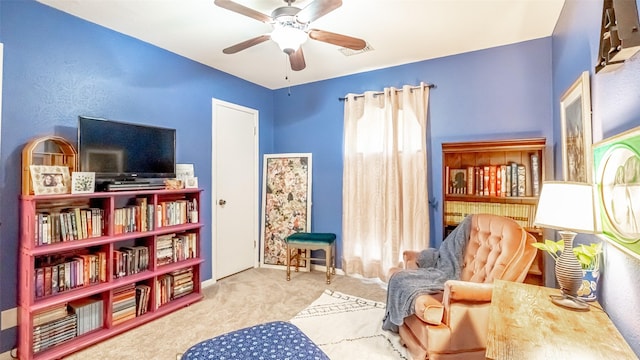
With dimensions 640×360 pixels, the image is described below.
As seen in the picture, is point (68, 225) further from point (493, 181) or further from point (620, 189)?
point (493, 181)

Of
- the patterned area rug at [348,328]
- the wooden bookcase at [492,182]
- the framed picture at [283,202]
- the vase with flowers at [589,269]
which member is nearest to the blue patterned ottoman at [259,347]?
the patterned area rug at [348,328]

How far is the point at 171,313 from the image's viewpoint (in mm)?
2824

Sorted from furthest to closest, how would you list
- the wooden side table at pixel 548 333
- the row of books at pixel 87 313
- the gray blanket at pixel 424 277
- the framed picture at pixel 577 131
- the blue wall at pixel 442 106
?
the blue wall at pixel 442 106 < the row of books at pixel 87 313 < the gray blanket at pixel 424 277 < the framed picture at pixel 577 131 < the wooden side table at pixel 548 333

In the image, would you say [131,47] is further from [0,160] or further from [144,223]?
[144,223]

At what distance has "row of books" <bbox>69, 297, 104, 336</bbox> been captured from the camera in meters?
2.31

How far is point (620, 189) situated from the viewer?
115cm

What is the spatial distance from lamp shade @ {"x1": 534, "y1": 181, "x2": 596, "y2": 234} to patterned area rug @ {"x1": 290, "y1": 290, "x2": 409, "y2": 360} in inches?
54.8

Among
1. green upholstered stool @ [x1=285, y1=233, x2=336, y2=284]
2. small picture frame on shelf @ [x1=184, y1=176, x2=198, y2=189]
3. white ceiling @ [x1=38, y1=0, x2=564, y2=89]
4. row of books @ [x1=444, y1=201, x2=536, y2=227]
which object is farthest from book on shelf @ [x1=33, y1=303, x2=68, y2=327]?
row of books @ [x1=444, y1=201, x2=536, y2=227]

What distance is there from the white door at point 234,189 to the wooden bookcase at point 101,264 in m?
0.59

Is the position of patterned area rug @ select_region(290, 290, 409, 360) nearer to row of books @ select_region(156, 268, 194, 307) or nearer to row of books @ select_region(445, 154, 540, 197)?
row of books @ select_region(156, 268, 194, 307)

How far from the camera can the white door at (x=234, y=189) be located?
3727mm

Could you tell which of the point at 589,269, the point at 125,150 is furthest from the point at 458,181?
the point at 125,150

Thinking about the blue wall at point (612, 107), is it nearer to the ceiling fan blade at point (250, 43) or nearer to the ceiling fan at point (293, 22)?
the ceiling fan at point (293, 22)

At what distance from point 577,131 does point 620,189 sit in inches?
37.5
